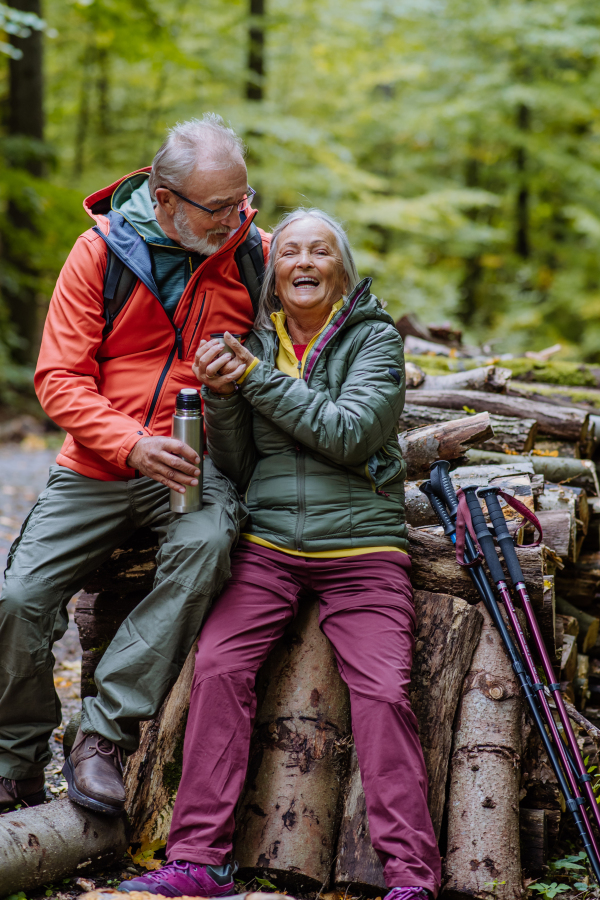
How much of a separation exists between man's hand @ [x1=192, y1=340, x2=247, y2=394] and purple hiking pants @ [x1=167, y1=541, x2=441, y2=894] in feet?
2.17

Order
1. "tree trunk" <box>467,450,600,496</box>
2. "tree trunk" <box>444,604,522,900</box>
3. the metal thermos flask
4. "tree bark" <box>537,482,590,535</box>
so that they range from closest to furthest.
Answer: "tree trunk" <box>444,604,522,900</box>, the metal thermos flask, "tree bark" <box>537,482,590,535</box>, "tree trunk" <box>467,450,600,496</box>

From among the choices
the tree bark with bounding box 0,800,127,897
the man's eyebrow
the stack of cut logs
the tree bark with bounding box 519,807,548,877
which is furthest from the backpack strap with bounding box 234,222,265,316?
the tree bark with bounding box 519,807,548,877

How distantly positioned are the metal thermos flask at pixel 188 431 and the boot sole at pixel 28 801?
1.26 meters

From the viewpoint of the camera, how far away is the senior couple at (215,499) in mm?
2701

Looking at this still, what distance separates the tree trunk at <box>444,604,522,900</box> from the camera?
2.69m

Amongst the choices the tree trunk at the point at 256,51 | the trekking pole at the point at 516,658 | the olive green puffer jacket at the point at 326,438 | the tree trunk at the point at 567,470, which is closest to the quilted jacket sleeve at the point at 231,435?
the olive green puffer jacket at the point at 326,438

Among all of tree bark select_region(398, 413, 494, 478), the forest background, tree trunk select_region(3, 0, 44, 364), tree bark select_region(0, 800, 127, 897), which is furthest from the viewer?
the forest background

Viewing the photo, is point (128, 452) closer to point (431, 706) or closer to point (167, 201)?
point (167, 201)

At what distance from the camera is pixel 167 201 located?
10.7 ft

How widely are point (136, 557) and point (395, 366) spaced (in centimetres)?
148

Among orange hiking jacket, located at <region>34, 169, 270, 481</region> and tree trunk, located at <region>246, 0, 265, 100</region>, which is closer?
orange hiking jacket, located at <region>34, 169, 270, 481</region>

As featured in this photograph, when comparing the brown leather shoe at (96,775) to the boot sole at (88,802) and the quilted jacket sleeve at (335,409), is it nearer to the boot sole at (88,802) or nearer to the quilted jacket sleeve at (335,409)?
the boot sole at (88,802)

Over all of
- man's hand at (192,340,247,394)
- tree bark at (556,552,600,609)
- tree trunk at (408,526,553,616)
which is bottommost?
tree bark at (556,552,600,609)

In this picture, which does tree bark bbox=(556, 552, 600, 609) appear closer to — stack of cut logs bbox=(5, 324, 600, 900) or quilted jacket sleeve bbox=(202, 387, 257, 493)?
stack of cut logs bbox=(5, 324, 600, 900)
